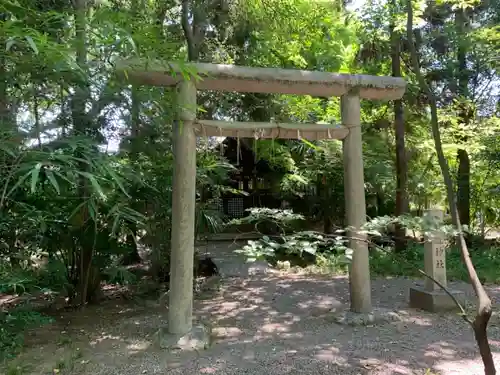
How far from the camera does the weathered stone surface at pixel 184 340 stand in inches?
147

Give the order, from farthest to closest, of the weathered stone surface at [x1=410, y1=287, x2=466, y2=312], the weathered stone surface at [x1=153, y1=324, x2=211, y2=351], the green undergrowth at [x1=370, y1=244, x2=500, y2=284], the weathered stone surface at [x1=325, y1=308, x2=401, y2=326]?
the green undergrowth at [x1=370, y1=244, x2=500, y2=284]
the weathered stone surface at [x1=410, y1=287, x2=466, y2=312]
the weathered stone surface at [x1=325, y1=308, x2=401, y2=326]
the weathered stone surface at [x1=153, y1=324, x2=211, y2=351]

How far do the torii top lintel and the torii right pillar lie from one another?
0.63 feet

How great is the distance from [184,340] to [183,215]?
118 cm

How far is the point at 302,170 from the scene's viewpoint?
10.0 meters

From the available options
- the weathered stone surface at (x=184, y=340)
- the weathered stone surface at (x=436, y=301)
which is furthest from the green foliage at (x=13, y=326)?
the weathered stone surface at (x=436, y=301)

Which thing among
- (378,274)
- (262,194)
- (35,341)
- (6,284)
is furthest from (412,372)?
(262,194)

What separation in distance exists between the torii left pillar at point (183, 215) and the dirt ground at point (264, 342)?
15.3 inches

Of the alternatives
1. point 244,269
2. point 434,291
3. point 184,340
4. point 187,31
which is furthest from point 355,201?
point 187,31

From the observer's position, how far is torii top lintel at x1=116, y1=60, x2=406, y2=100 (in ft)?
12.6

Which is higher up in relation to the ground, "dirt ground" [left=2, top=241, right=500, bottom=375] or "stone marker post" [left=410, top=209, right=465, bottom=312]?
"stone marker post" [left=410, top=209, right=465, bottom=312]

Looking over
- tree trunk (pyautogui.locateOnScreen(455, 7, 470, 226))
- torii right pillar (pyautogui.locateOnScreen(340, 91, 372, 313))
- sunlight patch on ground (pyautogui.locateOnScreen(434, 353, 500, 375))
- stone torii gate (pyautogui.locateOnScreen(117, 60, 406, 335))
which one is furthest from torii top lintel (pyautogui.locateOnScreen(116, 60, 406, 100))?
tree trunk (pyautogui.locateOnScreen(455, 7, 470, 226))

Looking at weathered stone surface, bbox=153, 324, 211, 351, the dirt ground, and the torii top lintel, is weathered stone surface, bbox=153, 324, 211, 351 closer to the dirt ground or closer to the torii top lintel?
the dirt ground

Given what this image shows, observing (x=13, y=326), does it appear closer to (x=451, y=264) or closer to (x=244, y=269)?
(x=244, y=269)

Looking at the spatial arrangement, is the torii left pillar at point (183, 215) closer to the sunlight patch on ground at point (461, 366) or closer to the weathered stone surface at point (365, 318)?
the weathered stone surface at point (365, 318)
